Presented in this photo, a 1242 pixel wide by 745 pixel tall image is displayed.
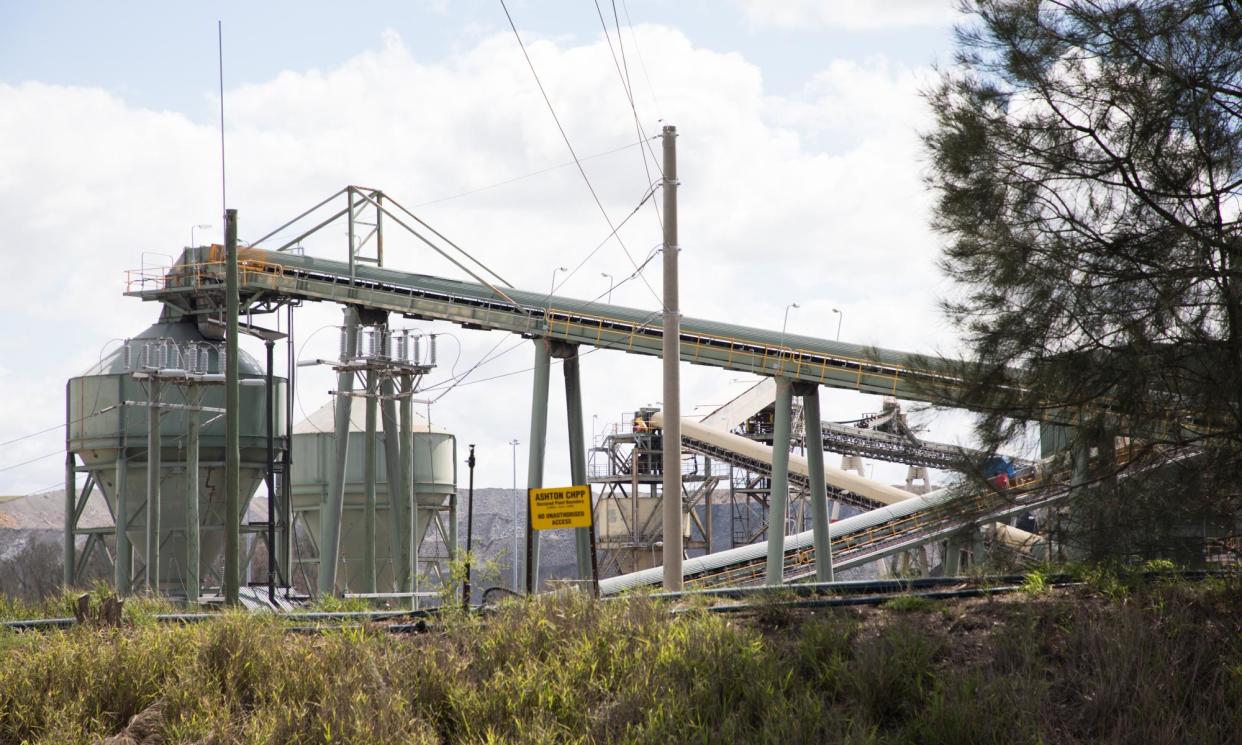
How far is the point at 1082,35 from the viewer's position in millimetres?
11711

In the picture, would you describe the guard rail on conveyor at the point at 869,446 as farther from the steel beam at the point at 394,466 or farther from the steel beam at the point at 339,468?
the steel beam at the point at 339,468

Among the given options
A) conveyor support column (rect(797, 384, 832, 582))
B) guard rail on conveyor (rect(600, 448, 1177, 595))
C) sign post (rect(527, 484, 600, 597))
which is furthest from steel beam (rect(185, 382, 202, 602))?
sign post (rect(527, 484, 600, 597))

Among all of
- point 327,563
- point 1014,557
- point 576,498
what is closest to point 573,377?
point 327,563

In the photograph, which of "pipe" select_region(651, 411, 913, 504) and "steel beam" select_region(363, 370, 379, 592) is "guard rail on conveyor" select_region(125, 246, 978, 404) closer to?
"steel beam" select_region(363, 370, 379, 592)

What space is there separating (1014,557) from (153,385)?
25.3 meters

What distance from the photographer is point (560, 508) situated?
47.3ft

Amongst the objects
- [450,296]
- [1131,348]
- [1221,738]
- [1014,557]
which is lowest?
[1221,738]

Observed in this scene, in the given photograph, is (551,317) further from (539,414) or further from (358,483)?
(358,483)

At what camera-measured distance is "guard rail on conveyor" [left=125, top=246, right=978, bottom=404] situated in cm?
2698

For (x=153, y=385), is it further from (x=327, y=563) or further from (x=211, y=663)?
(x=211, y=663)

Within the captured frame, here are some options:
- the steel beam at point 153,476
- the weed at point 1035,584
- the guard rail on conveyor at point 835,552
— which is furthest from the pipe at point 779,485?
the steel beam at point 153,476

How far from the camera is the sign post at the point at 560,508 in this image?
14305 mm

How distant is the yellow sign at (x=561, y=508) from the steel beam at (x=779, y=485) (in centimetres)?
1264

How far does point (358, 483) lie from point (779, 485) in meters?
17.8
